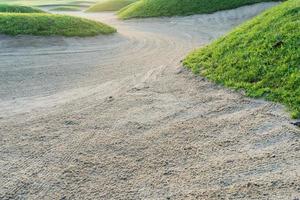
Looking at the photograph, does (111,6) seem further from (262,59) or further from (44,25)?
(262,59)

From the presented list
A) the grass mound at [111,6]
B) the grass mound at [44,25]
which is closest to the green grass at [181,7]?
the grass mound at [44,25]

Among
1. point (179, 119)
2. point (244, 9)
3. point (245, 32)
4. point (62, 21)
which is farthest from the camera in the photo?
point (244, 9)

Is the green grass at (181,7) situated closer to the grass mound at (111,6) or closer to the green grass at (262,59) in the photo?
the grass mound at (111,6)

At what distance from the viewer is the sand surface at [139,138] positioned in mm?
7574

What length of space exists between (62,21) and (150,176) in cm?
1912

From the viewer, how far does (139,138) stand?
9.70 metres

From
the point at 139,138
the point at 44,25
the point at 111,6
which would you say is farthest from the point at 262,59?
the point at 111,6

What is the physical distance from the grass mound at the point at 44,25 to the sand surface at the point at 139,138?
6.44 metres

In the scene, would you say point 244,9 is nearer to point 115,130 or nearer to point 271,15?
point 271,15

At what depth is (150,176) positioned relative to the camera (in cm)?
796

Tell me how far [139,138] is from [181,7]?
30.2 metres

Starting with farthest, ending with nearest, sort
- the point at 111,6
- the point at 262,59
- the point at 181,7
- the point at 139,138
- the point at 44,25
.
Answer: the point at 111,6 → the point at 181,7 → the point at 44,25 → the point at 262,59 → the point at 139,138

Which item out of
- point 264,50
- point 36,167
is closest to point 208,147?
point 36,167

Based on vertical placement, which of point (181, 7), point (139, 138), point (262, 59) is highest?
point (181, 7)
